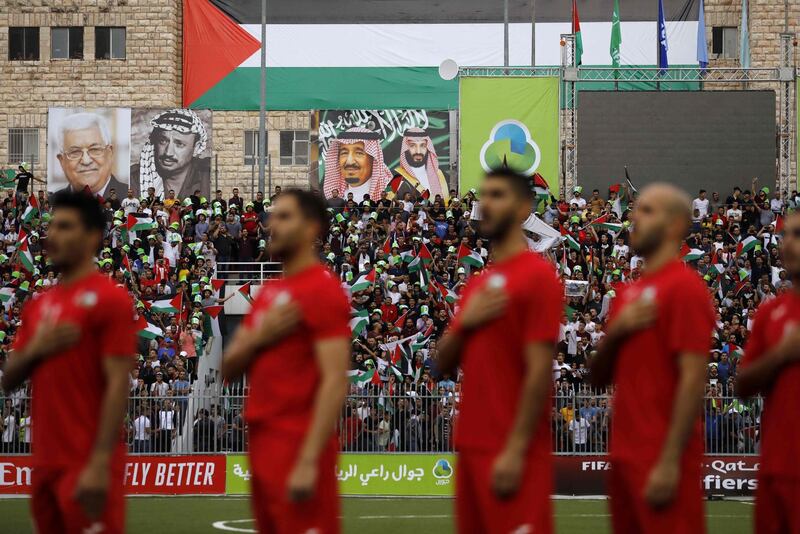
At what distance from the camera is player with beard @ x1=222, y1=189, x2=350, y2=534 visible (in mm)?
6223

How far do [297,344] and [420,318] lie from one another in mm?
21295

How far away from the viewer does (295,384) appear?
253 inches

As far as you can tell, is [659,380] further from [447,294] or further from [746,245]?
[746,245]

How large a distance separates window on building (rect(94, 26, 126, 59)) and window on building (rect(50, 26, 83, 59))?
0.68 metres

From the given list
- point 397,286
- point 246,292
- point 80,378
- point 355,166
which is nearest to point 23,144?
point 355,166

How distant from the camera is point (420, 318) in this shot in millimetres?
27750

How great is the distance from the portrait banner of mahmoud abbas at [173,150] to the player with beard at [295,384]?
33825 millimetres

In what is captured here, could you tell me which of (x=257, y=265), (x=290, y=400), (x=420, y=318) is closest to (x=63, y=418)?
(x=290, y=400)

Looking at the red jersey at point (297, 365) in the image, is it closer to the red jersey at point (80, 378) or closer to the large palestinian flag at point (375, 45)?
the red jersey at point (80, 378)

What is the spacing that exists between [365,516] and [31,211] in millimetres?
17506

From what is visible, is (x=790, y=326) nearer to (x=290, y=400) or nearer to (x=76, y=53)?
(x=290, y=400)

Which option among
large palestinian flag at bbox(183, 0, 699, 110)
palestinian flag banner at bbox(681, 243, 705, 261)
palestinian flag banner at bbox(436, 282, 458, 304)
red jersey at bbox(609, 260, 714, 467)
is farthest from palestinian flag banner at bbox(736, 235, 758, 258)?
red jersey at bbox(609, 260, 714, 467)

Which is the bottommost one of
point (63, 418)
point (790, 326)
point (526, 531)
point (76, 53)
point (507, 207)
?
point (526, 531)

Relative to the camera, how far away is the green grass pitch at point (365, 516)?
1675cm
